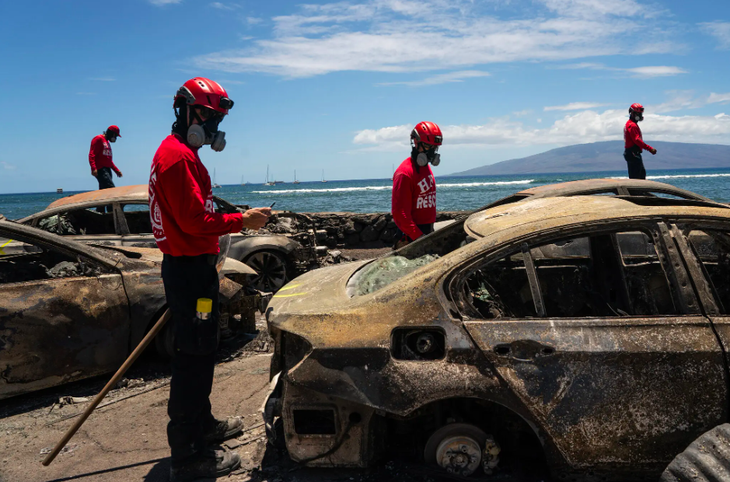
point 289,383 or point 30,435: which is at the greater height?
point 289,383

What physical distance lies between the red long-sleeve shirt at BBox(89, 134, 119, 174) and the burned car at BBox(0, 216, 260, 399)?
279 inches

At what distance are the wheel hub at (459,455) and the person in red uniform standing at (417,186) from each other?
2.71 m

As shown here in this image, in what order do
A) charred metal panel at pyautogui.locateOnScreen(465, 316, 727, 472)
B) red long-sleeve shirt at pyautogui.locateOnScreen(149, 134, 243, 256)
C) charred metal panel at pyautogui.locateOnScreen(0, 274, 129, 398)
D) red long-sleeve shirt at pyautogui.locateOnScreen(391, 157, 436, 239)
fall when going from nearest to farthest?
charred metal panel at pyautogui.locateOnScreen(465, 316, 727, 472), red long-sleeve shirt at pyautogui.locateOnScreen(149, 134, 243, 256), charred metal panel at pyautogui.locateOnScreen(0, 274, 129, 398), red long-sleeve shirt at pyautogui.locateOnScreen(391, 157, 436, 239)

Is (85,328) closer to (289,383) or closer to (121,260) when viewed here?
(121,260)

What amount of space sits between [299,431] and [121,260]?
2.76 metres

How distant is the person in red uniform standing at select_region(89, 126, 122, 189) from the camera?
11.6m

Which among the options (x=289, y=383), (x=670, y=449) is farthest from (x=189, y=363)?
(x=670, y=449)

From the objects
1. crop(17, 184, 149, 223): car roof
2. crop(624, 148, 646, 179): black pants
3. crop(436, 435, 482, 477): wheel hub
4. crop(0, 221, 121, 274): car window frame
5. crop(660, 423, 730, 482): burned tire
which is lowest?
crop(436, 435, 482, 477): wheel hub

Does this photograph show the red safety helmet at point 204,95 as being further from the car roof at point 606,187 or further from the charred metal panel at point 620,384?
the car roof at point 606,187

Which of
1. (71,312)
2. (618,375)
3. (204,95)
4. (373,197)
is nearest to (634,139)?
(618,375)

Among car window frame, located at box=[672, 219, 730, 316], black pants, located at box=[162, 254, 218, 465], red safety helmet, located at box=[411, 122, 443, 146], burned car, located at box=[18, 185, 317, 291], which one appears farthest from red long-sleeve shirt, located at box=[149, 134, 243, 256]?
burned car, located at box=[18, 185, 317, 291]

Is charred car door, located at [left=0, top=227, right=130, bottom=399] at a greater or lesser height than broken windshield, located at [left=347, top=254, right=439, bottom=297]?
lesser

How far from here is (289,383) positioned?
294cm

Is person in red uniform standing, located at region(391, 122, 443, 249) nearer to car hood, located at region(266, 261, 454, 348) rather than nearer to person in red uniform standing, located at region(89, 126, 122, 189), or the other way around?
car hood, located at region(266, 261, 454, 348)
